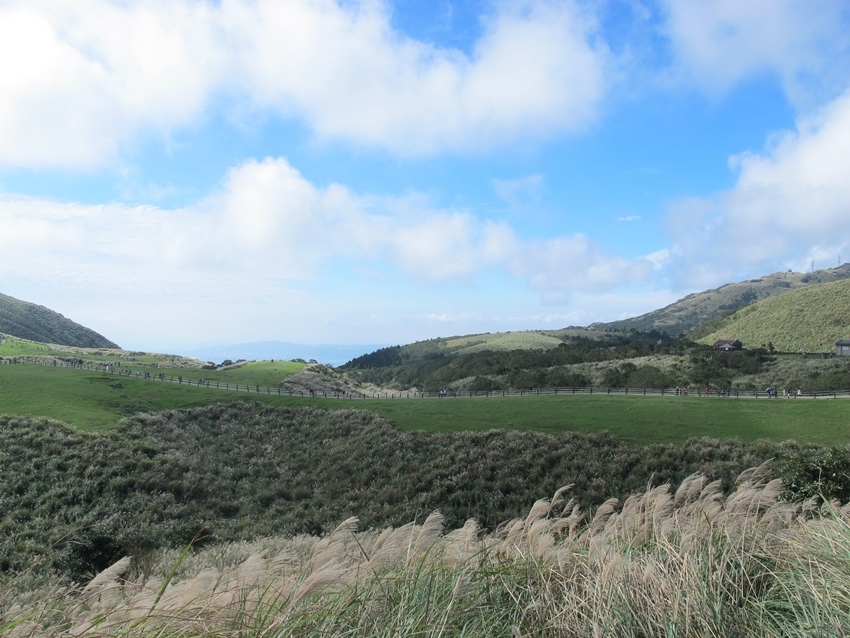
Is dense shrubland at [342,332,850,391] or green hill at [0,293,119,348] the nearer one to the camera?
dense shrubland at [342,332,850,391]

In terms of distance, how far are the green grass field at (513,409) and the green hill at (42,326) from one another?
107114 millimetres

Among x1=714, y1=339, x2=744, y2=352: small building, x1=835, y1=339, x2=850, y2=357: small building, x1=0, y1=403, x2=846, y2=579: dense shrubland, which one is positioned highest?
x1=714, y1=339, x2=744, y2=352: small building

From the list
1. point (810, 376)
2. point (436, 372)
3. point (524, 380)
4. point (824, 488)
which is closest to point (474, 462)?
point (824, 488)

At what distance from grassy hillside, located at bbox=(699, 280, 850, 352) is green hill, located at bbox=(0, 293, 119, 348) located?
155567 mm

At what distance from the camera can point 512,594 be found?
4.12 m

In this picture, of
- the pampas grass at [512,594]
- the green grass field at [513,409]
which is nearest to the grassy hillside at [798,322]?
the green grass field at [513,409]

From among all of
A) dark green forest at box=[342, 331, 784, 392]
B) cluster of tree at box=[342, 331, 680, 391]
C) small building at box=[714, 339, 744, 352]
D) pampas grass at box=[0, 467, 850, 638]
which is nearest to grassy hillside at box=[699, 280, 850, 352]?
small building at box=[714, 339, 744, 352]

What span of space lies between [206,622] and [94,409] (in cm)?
3231

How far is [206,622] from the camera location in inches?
135

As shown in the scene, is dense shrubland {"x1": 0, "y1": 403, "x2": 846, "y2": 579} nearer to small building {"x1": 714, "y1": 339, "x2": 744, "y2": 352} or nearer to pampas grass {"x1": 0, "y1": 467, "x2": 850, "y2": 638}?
pampas grass {"x1": 0, "y1": 467, "x2": 850, "y2": 638}

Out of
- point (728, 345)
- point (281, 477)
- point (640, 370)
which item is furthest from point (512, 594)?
point (728, 345)

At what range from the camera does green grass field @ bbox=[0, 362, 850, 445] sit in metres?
25.8

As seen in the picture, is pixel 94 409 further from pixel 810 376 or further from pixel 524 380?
pixel 810 376

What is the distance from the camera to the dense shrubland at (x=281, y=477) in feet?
51.9
